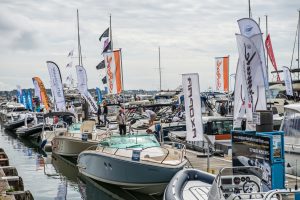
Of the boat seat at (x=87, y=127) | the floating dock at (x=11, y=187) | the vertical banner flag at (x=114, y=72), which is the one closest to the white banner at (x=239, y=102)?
the floating dock at (x=11, y=187)

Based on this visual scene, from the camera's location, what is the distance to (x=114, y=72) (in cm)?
2997

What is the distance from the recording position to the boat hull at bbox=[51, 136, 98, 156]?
2526cm

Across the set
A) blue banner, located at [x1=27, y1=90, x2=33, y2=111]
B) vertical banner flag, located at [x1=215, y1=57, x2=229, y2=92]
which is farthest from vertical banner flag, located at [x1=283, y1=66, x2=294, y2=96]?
blue banner, located at [x1=27, y1=90, x2=33, y2=111]

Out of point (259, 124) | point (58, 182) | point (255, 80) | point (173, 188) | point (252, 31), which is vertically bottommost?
point (58, 182)

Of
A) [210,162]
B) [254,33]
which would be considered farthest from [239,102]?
[210,162]

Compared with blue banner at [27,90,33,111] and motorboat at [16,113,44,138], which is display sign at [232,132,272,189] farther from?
blue banner at [27,90,33,111]

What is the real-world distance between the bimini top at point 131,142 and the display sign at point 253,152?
575cm

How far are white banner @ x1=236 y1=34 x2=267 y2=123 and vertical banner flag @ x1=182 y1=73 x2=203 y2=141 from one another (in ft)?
5.47

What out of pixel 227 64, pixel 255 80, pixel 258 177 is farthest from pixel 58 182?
pixel 227 64

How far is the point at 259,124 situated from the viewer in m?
13.0

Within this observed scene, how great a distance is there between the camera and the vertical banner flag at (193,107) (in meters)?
16.6

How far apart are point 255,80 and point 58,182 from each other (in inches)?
423

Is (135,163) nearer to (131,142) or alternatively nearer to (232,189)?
(131,142)

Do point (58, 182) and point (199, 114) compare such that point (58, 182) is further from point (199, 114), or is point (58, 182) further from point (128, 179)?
point (199, 114)
